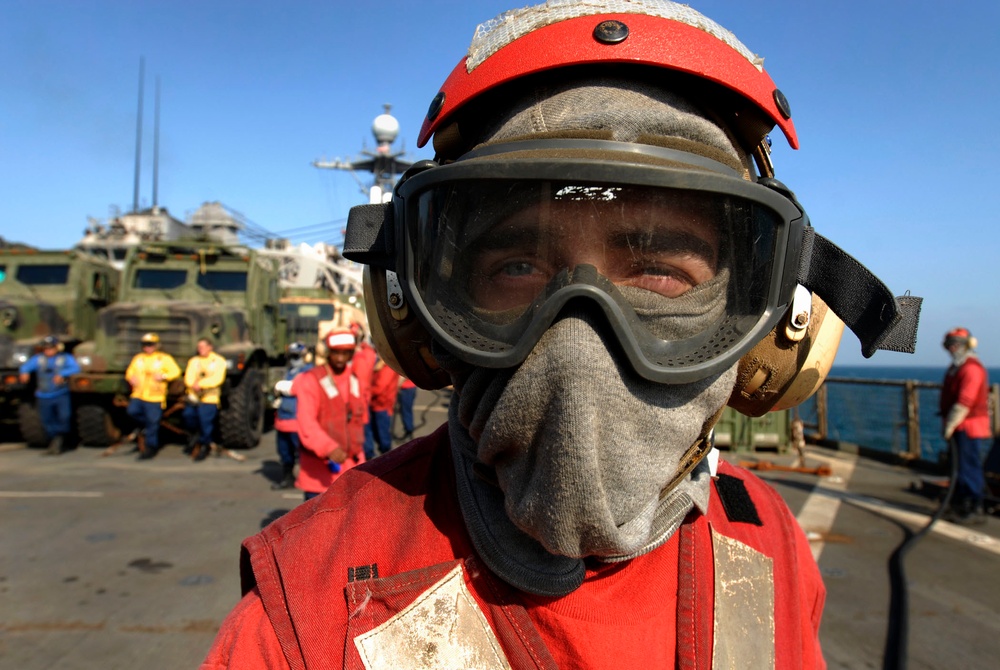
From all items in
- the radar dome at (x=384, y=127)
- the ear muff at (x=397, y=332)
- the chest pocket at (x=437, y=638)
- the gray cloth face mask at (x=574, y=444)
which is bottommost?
the chest pocket at (x=437, y=638)

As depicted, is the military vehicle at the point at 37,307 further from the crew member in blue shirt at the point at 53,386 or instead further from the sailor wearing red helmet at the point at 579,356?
the sailor wearing red helmet at the point at 579,356

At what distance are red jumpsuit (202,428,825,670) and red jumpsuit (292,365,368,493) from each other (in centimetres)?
381

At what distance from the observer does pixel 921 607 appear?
421 centimetres

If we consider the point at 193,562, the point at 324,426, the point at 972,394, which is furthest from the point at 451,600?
the point at 972,394

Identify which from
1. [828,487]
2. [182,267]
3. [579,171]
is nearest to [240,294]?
[182,267]

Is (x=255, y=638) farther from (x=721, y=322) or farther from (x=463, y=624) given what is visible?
(x=721, y=322)

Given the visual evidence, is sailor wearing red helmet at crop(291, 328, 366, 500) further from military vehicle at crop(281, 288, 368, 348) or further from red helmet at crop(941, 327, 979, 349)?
military vehicle at crop(281, 288, 368, 348)

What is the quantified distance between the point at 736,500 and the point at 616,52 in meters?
0.97

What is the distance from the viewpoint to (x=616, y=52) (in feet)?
3.51

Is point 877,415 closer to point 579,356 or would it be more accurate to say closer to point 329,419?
point 329,419

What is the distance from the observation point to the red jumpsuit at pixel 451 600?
39.5 inches

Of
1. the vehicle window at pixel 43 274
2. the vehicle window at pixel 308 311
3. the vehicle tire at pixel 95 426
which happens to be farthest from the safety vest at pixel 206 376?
the vehicle window at pixel 308 311

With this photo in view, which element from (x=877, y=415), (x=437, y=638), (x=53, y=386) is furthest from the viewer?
(x=877, y=415)

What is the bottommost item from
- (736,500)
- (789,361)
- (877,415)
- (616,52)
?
(877,415)
